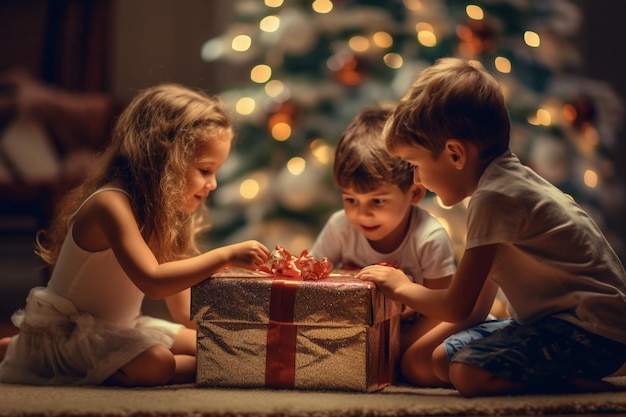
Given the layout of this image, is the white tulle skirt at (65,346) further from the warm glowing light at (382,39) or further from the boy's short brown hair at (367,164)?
the warm glowing light at (382,39)

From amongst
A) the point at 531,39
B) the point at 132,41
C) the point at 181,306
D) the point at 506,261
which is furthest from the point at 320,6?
the point at 132,41

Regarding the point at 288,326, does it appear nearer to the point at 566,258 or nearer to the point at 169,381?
the point at 169,381

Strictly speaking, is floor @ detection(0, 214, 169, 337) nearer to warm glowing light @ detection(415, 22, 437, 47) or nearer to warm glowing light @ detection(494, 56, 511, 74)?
warm glowing light @ detection(415, 22, 437, 47)

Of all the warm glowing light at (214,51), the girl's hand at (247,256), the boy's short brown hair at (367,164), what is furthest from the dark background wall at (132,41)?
the girl's hand at (247,256)

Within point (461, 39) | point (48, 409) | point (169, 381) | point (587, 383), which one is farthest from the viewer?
point (461, 39)

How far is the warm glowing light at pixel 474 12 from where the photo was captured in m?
2.62

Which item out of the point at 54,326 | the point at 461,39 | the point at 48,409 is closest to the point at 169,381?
the point at 54,326

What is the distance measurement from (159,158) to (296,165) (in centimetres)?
100

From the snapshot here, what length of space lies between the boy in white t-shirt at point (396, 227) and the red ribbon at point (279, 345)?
26cm

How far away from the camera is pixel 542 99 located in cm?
267

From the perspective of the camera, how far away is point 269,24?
8.63ft

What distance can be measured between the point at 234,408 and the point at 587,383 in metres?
0.57

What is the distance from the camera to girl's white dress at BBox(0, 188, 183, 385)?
1.49m

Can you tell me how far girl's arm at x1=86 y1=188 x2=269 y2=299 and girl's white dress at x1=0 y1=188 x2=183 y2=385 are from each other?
50 mm
